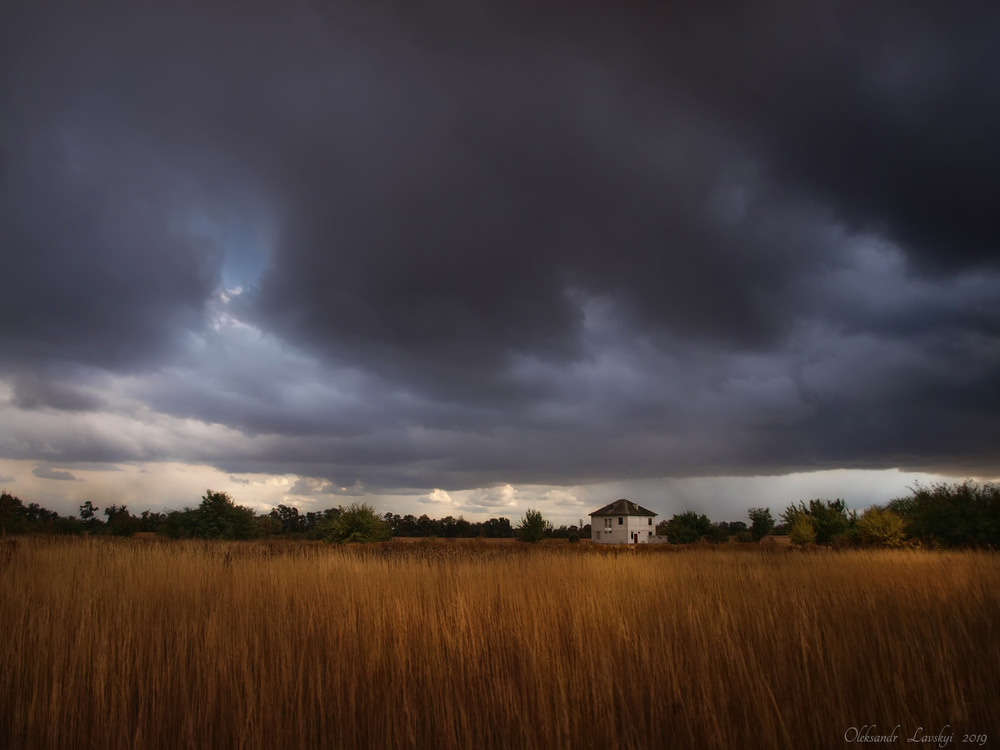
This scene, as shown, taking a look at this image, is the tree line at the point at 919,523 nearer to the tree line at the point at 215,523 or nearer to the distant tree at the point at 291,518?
the tree line at the point at 215,523

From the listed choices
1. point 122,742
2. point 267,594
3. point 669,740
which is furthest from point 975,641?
point 267,594

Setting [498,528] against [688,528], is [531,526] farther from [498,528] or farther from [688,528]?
[498,528]

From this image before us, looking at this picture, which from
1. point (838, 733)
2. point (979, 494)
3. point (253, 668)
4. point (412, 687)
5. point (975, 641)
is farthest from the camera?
point (979, 494)

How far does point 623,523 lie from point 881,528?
3913 cm

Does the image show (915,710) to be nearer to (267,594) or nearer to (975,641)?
(975,641)

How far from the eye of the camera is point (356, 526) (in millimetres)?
19109

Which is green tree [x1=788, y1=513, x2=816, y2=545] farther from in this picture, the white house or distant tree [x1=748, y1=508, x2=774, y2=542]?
the white house

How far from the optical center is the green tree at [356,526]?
18938 mm

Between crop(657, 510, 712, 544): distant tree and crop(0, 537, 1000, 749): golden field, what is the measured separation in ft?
110

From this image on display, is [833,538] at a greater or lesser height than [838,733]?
lesser

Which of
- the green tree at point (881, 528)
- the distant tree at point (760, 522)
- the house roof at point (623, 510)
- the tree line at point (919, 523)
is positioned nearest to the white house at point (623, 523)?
the house roof at point (623, 510)

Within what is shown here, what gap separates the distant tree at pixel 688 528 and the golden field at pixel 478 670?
33423 mm

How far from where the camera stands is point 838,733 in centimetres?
301

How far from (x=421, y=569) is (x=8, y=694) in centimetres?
672
